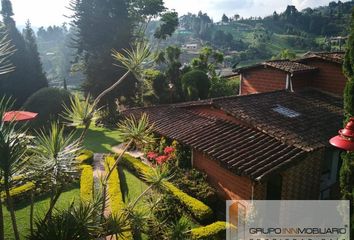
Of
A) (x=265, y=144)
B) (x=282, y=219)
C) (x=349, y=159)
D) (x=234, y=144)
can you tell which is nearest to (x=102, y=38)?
(x=234, y=144)

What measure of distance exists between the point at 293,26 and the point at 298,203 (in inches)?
5761

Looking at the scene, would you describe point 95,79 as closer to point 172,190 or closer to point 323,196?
point 172,190

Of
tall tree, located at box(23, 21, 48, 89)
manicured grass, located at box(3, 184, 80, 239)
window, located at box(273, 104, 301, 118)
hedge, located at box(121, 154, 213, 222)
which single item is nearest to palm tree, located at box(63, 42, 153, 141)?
hedge, located at box(121, 154, 213, 222)

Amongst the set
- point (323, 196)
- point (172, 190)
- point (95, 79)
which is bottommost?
point (323, 196)

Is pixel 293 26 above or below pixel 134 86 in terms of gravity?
above

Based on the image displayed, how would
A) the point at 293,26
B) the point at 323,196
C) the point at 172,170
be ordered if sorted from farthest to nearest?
1. the point at 293,26
2. the point at 172,170
3. the point at 323,196

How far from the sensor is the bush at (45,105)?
25547 millimetres

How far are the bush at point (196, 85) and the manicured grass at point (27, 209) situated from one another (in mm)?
17895

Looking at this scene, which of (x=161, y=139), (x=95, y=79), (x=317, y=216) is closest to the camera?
(x=317, y=216)

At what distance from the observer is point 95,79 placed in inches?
1145

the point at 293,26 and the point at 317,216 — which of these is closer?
the point at 317,216

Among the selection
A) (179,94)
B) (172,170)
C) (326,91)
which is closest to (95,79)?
(179,94)

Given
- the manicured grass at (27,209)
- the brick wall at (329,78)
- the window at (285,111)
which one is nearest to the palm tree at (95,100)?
the manicured grass at (27,209)

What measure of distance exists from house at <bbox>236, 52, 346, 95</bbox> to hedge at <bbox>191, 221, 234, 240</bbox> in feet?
37.5
